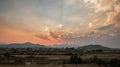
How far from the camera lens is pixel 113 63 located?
2009 inches

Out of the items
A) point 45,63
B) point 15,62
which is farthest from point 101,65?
point 15,62

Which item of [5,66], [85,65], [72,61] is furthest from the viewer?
[72,61]

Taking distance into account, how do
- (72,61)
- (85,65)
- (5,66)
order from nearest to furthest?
(5,66) → (85,65) → (72,61)

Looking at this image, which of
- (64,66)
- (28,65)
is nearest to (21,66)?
(28,65)

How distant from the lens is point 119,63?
50.9 metres

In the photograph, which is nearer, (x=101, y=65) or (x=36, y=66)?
(x=36, y=66)

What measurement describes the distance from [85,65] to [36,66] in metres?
11.4

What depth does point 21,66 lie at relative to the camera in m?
47.3

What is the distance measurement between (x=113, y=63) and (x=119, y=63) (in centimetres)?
140

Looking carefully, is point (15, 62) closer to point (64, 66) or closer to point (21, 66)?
point (21, 66)

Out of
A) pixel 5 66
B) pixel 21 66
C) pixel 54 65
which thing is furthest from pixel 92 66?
pixel 5 66

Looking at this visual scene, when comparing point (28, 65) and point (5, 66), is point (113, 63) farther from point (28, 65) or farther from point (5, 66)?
point (5, 66)

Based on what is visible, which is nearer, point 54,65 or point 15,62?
point 54,65

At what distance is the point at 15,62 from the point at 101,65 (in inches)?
817
